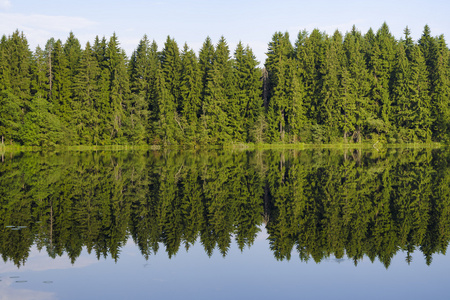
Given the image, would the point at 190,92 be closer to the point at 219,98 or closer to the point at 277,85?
the point at 219,98

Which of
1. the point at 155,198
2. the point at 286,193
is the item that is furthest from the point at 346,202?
the point at 155,198

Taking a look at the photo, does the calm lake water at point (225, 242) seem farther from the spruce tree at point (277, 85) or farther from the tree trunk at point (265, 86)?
the tree trunk at point (265, 86)

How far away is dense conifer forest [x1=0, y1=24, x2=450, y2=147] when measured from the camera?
71.9 metres

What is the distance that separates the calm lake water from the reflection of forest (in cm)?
4

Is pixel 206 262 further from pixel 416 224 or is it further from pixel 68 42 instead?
pixel 68 42

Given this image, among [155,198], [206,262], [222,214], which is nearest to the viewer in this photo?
[206,262]

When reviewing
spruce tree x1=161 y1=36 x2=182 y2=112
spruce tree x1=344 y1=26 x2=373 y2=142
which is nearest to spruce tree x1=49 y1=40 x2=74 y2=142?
spruce tree x1=161 y1=36 x2=182 y2=112

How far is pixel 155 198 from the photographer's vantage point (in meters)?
19.5

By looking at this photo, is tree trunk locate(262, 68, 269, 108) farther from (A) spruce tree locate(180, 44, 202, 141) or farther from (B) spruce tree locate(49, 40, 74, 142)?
(B) spruce tree locate(49, 40, 74, 142)

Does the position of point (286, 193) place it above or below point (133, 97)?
below

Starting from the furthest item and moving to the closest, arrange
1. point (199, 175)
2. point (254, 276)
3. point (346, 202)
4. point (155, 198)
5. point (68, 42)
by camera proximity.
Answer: point (68, 42)
point (199, 175)
point (155, 198)
point (346, 202)
point (254, 276)

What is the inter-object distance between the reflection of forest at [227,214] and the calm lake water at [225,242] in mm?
44

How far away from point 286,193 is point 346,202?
3.28m

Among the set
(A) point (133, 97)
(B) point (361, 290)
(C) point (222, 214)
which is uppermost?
(A) point (133, 97)
